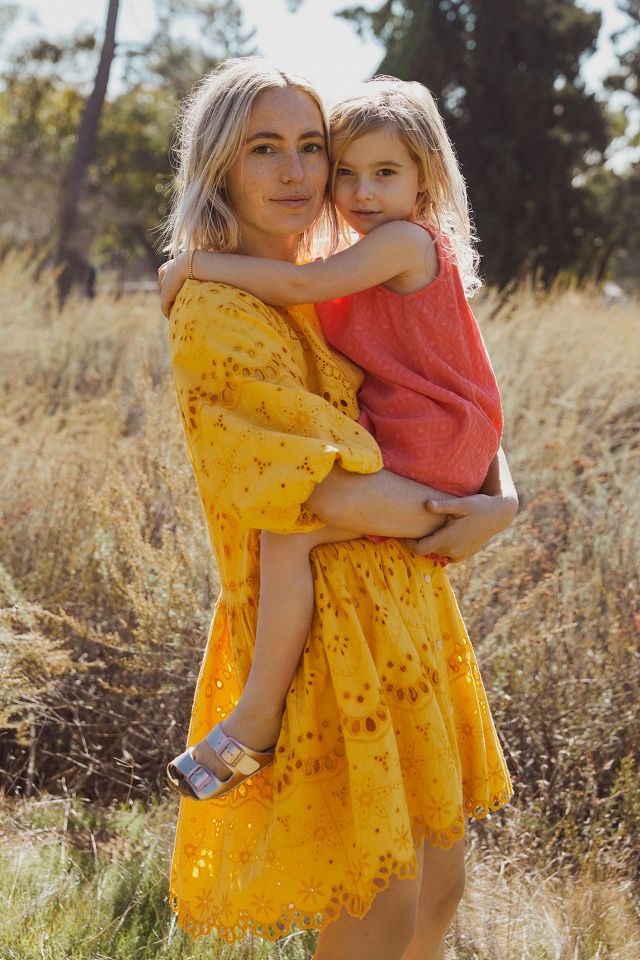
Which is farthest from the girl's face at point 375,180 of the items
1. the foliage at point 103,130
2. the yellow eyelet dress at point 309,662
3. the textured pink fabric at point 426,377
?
the foliage at point 103,130

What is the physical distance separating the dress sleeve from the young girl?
0.26 ft

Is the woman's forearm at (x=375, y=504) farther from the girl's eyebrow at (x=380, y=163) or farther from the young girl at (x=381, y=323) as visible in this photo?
the girl's eyebrow at (x=380, y=163)

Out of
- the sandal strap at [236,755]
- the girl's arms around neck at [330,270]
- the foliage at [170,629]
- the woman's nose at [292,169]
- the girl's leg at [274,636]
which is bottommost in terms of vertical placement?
the foliage at [170,629]

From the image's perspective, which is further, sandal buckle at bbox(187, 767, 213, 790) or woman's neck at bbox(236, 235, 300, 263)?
Result: woman's neck at bbox(236, 235, 300, 263)

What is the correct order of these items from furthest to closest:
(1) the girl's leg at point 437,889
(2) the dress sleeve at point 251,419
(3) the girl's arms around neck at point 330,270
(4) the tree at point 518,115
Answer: (4) the tree at point 518,115 < (1) the girl's leg at point 437,889 < (3) the girl's arms around neck at point 330,270 < (2) the dress sleeve at point 251,419

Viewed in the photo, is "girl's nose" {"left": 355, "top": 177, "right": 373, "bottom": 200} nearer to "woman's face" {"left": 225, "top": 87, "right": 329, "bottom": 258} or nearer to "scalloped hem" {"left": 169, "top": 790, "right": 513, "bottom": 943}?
"woman's face" {"left": 225, "top": 87, "right": 329, "bottom": 258}

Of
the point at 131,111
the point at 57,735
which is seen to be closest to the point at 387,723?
the point at 57,735

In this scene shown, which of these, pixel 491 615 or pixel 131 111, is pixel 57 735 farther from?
pixel 131 111

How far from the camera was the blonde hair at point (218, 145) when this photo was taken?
1664 millimetres

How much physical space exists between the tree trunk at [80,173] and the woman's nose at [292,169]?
1120 cm

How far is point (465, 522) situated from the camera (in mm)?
1716

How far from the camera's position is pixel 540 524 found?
392 centimetres

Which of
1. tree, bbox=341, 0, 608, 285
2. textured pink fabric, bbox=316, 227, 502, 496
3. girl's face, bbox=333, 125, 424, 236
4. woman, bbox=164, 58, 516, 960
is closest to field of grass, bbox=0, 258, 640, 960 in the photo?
woman, bbox=164, 58, 516, 960

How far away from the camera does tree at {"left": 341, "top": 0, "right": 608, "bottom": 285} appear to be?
773 inches
